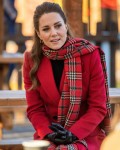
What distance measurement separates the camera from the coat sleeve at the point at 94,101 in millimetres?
2812

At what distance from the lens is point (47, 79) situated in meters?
2.91

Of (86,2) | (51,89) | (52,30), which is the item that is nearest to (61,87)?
(51,89)

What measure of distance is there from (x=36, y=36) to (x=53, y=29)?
0.71ft

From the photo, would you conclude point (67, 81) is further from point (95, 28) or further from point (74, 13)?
point (95, 28)

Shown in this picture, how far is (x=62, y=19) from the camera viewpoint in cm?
289

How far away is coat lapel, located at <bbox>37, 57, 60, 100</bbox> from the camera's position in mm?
2887

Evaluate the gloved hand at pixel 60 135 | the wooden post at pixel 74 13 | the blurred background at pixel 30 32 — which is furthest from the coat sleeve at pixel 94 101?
the blurred background at pixel 30 32

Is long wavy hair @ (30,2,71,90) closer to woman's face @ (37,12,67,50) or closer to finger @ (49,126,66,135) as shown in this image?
woman's face @ (37,12,67,50)

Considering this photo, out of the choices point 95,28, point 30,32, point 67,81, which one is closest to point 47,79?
point 67,81

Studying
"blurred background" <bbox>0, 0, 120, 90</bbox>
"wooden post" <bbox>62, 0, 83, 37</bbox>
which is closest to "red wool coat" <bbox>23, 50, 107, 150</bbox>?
"wooden post" <bbox>62, 0, 83, 37</bbox>

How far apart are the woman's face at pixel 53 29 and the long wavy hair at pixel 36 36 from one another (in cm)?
3

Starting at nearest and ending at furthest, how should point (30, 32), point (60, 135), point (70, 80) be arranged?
point (60, 135)
point (70, 80)
point (30, 32)

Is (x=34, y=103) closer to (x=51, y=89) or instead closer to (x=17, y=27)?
(x=51, y=89)

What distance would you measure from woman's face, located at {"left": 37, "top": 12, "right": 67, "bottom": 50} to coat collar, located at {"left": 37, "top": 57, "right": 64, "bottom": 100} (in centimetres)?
12
